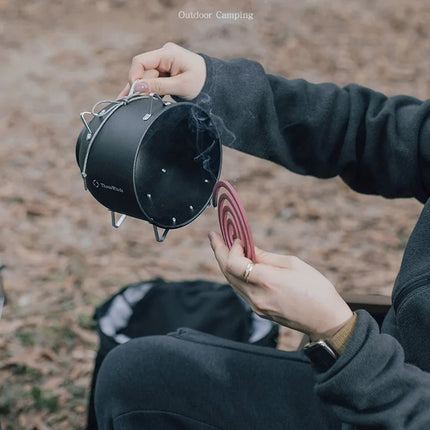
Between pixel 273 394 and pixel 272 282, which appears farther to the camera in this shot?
pixel 273 394

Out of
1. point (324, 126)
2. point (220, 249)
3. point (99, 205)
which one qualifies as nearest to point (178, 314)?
point (324, 126)

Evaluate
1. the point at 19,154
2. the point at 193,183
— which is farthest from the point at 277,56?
the point at 193,183

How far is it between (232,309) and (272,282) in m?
1.05

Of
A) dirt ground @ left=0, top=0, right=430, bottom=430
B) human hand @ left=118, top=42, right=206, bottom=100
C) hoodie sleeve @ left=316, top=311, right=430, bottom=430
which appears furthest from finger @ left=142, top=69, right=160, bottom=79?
dirt ground @ left=0, top=0, right=430, bottom=430

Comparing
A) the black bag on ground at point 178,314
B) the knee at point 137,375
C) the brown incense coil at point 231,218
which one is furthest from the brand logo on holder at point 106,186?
the black bag on ground at point 178,314

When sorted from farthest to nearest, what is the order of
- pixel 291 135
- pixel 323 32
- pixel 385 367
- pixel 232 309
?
pixel 323 32 → pixel 232 309 → pixel 291 135 → pixel 385 367

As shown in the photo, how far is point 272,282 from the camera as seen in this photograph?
1.28 meters

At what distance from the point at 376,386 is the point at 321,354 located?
11cm

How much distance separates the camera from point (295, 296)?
4.17ft

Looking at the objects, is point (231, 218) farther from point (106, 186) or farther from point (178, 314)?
point (178, 314)

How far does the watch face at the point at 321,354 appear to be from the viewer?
1264 mm

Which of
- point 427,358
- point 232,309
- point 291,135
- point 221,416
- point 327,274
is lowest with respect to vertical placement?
point 327,274

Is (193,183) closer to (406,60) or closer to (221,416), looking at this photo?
(221,416)

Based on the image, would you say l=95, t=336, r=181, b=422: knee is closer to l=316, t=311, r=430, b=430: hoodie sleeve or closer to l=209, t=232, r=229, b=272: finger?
l=209, t=232, r=229, b=272: finger
